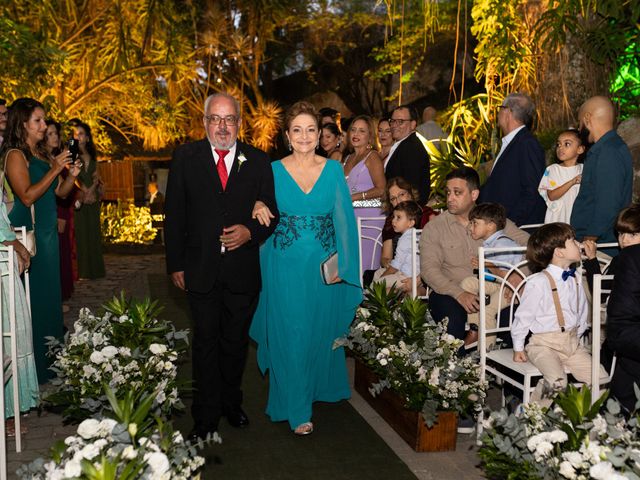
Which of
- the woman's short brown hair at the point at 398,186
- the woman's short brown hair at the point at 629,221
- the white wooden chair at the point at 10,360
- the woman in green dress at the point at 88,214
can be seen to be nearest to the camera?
the white wooden chair at the point at 10,360

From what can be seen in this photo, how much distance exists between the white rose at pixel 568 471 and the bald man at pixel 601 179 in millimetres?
3071

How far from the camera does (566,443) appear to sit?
2.93m

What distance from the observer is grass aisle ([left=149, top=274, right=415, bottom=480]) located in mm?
4418

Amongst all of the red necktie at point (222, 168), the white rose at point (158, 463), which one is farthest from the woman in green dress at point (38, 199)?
the white rose at point (158, 463)

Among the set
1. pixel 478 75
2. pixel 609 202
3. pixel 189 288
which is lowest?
pixel 189 288

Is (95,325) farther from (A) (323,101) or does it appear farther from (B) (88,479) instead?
(A) (323,101)

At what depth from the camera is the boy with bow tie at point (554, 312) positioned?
4.46 m

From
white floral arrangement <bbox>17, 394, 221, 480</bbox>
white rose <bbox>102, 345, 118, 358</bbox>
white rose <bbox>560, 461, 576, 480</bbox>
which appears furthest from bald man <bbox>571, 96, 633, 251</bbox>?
white floral arrangement <bbox>17, 394, 221, 480</bbox>

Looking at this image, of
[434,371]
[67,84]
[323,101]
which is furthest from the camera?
[323,101]

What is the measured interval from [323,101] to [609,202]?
18.8 meters

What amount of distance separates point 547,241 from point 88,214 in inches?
323

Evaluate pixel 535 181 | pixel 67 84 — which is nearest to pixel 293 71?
pixel 67 84

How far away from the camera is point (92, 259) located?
11711 mm

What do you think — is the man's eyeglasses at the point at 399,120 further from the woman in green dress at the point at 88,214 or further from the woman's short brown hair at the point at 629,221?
the woman in green dress at the point at 88,214
